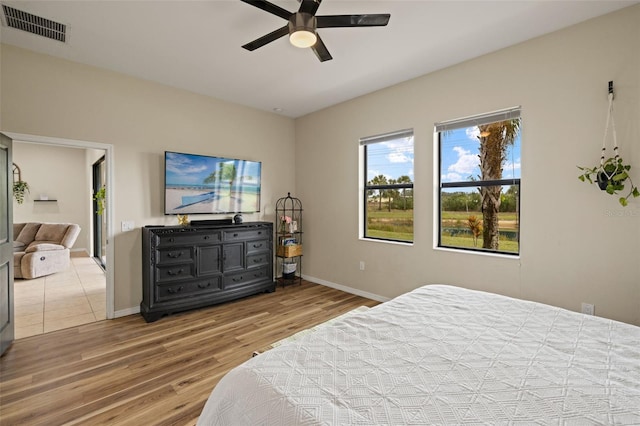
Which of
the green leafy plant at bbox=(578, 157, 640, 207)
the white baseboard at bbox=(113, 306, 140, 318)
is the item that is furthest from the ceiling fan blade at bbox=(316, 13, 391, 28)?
the white baseboard at bbox=(113, 306, 140, 318)

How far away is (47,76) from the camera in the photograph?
3070mm

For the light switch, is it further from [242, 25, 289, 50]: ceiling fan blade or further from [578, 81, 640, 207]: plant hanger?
[578, 81, 640, 207]: plant hanger

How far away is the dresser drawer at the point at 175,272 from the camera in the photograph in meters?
3.44

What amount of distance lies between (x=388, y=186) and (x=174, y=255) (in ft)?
9.27

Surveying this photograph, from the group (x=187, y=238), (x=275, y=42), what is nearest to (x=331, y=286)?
(x=187, y=238)

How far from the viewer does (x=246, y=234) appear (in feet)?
13.6

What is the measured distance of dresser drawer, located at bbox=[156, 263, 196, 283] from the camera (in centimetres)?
344

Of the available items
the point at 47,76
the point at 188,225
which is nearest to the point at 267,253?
the point at 188,225

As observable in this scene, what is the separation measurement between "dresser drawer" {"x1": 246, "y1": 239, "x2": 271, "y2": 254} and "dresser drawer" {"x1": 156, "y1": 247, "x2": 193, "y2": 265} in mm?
793

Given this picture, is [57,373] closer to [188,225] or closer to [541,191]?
[188,225]

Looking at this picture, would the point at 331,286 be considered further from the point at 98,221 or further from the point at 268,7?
the point at 98,221

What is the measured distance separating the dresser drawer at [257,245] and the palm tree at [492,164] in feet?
9.18

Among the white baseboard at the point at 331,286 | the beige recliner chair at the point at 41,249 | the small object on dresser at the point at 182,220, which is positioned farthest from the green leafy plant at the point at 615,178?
the beige recliner chair at the point at 41,249

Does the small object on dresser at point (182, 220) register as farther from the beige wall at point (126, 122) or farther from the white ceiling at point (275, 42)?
the white ceiling at point (275, 42)
